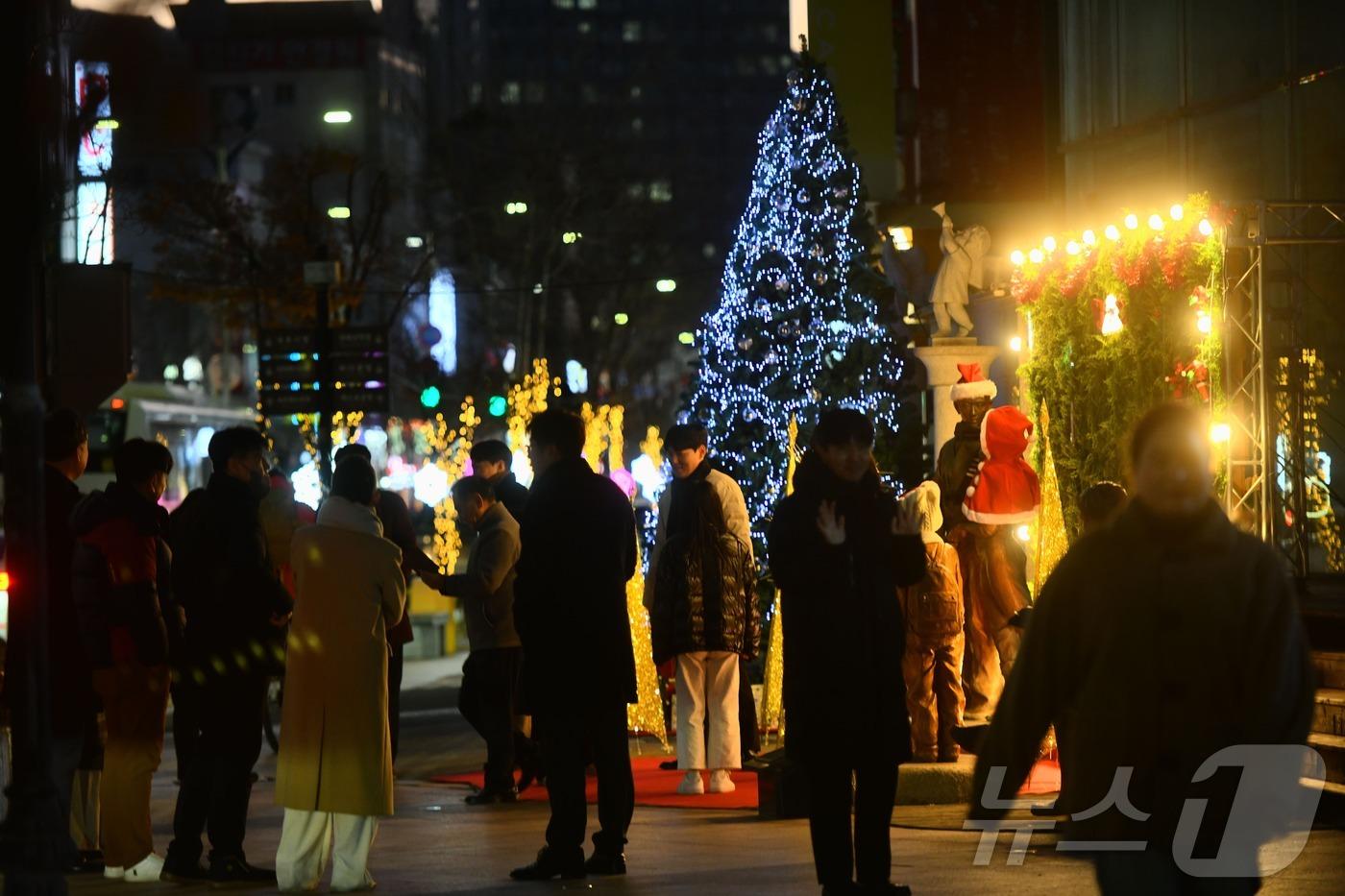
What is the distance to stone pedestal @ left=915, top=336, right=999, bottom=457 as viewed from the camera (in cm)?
2103

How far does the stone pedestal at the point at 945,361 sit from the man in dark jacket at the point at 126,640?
1213 centimetres

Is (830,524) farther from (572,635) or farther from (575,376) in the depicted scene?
(575,376)

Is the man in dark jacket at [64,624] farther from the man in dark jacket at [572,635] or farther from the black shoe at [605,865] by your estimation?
the black shoe at [605,865]

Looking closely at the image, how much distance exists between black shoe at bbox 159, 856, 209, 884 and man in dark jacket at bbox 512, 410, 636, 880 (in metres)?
1.49

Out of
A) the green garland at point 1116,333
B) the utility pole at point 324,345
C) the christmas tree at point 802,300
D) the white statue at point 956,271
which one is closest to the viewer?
the green garland at point 1116,333

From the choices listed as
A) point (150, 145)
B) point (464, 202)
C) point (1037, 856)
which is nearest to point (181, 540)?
point (150, 145)

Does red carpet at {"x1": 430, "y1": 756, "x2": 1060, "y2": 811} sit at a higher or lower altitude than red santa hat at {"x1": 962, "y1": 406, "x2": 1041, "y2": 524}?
lower

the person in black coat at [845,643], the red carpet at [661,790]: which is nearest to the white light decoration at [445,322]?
the red carpet at [661,790]

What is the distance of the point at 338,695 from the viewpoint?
30.8 feet

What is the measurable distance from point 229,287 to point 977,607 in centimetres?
3608

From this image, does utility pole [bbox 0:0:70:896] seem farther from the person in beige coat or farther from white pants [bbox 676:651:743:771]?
white pants [bbox 676:651:743:771]

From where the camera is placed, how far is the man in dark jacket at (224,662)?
9727 millimetres

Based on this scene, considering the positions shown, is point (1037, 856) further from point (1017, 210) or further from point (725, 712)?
point (1017, 210)

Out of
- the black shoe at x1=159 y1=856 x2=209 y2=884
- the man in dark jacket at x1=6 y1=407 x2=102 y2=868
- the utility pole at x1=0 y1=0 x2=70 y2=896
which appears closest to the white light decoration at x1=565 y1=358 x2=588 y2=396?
the man in dark jacket at x1=6 y1=407 x2=102 y2=868
